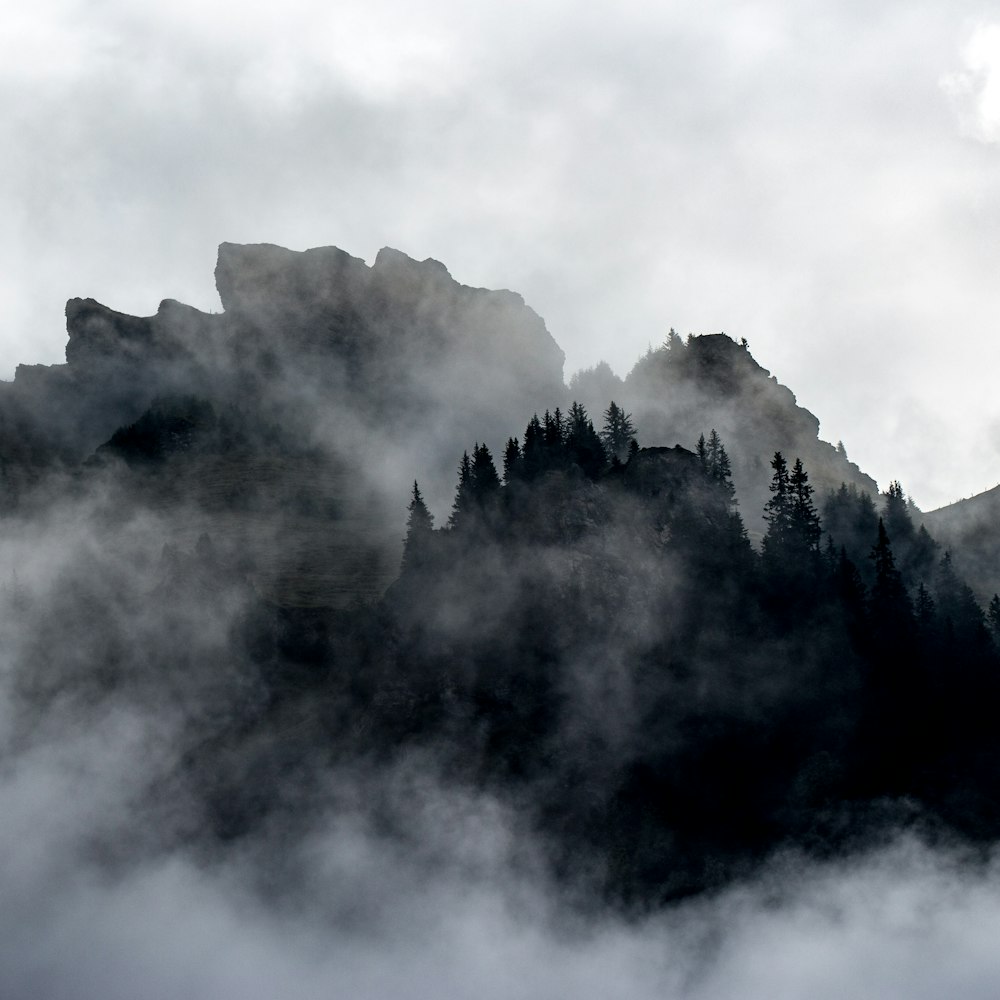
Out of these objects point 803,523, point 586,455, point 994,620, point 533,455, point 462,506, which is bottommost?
point 994,620

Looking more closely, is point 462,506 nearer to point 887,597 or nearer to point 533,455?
point 533,455

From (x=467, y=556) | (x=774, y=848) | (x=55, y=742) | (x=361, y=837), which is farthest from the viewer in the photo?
(x=55, y=742)

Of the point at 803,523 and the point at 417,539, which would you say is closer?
the point at 417,539

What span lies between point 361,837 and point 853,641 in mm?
58358

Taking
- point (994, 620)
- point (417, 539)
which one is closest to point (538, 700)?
point (417, 539)

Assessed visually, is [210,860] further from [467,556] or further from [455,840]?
[467,556]

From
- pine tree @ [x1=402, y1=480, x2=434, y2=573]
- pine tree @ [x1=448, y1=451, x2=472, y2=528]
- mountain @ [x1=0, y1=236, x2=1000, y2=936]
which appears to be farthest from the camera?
pine tree @ [x1=448, y1=451, x2=472, y2=528]

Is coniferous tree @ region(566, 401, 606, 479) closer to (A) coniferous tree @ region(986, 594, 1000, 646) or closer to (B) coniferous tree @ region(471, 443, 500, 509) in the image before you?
(B) coniferous tree @ region(471, 443, 500, 509)

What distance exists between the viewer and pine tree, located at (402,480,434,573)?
170 m

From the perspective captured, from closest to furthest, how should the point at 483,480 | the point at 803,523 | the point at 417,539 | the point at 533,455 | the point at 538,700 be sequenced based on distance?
the point at 538,700 → the point at 417,539 → the point at 803,523 → the point at 483,480 → the point at 533,455

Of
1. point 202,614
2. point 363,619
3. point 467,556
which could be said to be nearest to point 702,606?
point 467,556

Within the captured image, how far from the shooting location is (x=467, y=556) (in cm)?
16925

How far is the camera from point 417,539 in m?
173

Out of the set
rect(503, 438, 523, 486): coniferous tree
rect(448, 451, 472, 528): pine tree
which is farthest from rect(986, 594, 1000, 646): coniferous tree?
rect(448, 451, 472, 528): pine tree
